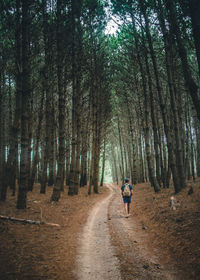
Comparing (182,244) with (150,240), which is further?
(150,240)

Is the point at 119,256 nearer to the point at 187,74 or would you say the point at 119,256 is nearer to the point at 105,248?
the point at 105,248

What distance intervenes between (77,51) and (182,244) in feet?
52.6

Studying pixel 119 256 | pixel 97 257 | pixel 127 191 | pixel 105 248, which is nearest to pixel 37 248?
pixel 97 257

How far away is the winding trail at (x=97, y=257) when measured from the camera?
3.63 meters

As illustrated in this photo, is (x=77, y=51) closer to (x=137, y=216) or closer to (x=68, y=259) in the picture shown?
(x=137, y=216)

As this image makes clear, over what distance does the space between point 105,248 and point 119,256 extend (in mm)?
669

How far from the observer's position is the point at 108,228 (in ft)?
22.5

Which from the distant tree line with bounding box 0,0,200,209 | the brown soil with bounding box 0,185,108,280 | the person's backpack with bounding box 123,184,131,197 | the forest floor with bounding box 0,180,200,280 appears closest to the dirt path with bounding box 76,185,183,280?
the forest floor with bounding box 0,180,200,280

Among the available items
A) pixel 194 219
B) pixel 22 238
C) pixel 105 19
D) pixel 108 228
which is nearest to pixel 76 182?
pixel 108 228

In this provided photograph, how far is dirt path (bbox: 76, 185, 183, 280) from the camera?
3.62m

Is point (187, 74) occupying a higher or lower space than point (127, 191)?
higher

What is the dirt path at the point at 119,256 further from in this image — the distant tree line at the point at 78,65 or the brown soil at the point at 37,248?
the distant tree line at the point at 78,65

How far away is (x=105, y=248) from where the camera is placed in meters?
4.98

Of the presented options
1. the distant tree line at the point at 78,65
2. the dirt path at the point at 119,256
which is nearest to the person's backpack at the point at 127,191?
the dirt path at the point at 119,256
